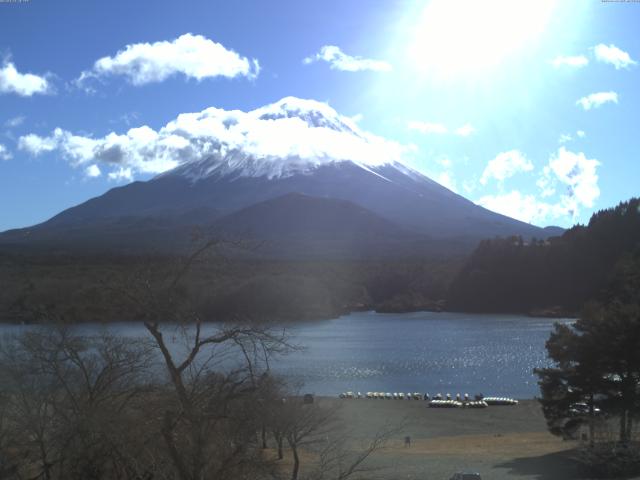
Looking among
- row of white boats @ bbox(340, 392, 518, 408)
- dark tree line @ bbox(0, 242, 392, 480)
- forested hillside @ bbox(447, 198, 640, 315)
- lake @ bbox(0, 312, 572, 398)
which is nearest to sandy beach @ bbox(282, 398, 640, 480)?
row of white boats @ bbox(340, 392, 518, 408)

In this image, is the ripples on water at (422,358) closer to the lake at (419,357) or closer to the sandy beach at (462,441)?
the lake at (419,357)

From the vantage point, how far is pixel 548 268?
96688 mm

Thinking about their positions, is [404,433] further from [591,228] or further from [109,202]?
[109,202]

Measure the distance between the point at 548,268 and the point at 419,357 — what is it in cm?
5318

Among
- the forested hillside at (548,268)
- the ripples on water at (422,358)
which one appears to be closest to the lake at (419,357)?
the ripples on water at (422,358)

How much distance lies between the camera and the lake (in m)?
37.2

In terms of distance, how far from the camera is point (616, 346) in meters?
17.4

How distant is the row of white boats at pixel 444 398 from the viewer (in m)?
31.6

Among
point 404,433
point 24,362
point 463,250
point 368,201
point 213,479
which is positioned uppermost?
point 368,201

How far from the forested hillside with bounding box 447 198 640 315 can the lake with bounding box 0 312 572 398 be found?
58.7 feet

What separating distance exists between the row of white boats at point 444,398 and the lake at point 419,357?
4.72 ft

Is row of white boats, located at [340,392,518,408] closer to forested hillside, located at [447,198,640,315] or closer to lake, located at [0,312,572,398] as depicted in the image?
lake, located at [0,312,572,398]

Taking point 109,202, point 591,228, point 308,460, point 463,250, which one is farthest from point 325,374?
point 109,202

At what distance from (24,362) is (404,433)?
17.9 metres
